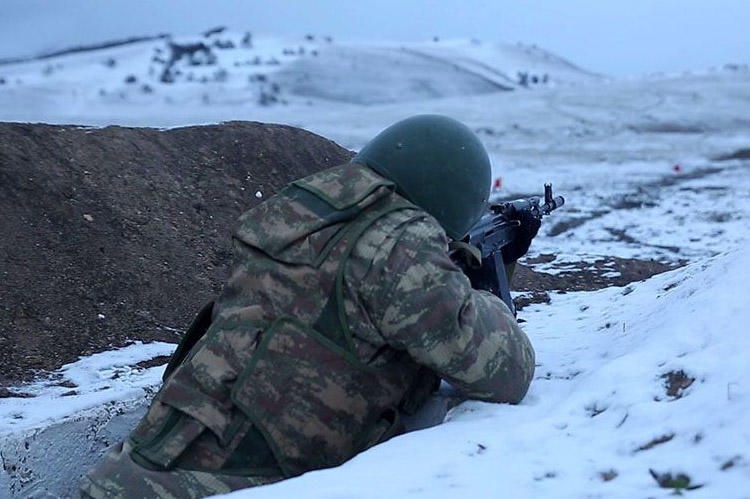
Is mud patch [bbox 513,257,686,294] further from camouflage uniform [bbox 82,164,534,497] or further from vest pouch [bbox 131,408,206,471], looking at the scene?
vest pouch [bbox 131,408,206,471]

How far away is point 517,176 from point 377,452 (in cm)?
1197

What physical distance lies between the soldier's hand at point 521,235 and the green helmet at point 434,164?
1.05 meters

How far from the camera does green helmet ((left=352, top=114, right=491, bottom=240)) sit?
2.99 meters

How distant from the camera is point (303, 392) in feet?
9.27

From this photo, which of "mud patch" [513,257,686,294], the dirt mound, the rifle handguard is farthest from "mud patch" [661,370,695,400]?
"mud patch" [513,257,686,294]

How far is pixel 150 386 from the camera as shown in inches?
172

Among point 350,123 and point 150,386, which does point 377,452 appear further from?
point 350,123

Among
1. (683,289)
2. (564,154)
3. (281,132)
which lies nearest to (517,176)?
(564,154)

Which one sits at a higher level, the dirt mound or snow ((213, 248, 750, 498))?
snow ((213, 248, 750, 498))

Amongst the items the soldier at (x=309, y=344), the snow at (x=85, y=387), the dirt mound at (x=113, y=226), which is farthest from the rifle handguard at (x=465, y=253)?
the dirt mound at (x=113, y=226)

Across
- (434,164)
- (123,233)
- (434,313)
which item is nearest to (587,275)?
(123,233)

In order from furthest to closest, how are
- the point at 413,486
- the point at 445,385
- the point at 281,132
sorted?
the point at 281,132 → the point at 445,385 → the point at 413,486

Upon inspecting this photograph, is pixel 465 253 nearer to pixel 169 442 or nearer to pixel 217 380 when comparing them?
pixel 217 380

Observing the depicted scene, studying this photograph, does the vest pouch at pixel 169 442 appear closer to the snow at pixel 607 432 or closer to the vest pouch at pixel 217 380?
Result: the vest pouch at pixel 217 380
